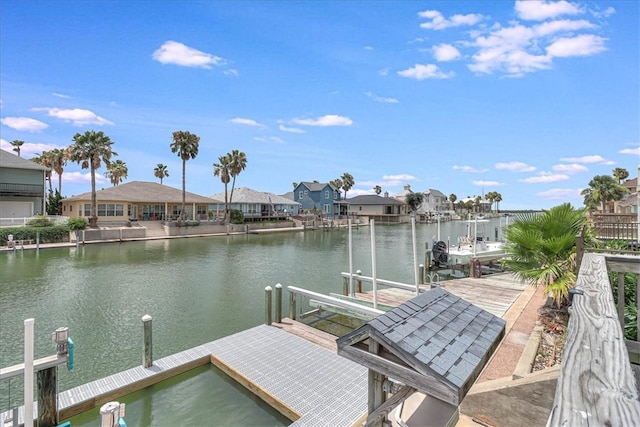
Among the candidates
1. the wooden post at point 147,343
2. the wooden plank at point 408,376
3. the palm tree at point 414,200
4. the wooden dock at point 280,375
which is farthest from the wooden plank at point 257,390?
the palm tree at point 414,200

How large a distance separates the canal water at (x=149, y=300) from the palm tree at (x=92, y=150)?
1109cm

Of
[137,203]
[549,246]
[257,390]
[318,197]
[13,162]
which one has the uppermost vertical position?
[13,162]

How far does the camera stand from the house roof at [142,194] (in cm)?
3834

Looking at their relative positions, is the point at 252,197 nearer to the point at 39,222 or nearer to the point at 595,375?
the point at 39,222

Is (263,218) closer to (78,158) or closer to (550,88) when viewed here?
(78,158)

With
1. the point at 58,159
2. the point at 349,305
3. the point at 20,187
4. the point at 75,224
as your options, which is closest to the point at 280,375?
the point at 349,305

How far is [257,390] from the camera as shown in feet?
19.5

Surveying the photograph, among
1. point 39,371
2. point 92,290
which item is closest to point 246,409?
point 39,371

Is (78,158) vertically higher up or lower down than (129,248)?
higher up

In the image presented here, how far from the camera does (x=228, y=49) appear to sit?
1747cm

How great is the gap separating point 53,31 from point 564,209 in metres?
16.9

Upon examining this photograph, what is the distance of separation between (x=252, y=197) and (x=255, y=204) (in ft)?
4.71

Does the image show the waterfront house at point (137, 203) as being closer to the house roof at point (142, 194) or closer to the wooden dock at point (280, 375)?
the house roof at point (142, 194)

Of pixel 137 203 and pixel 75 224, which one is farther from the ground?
pixel 137 203
